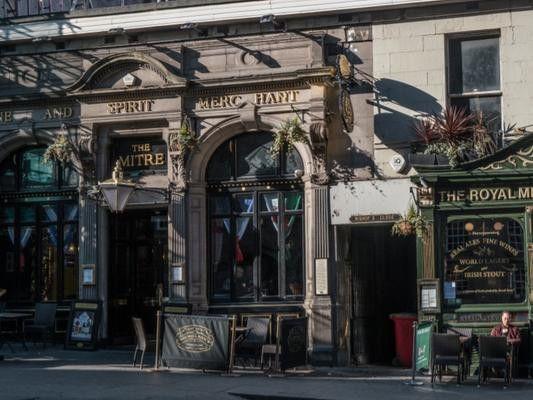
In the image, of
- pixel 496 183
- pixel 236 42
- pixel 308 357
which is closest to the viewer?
pixel 496 183

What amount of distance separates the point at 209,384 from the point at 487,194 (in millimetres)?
5950

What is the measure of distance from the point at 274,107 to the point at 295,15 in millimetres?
1867

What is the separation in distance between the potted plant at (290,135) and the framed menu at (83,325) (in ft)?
16.4

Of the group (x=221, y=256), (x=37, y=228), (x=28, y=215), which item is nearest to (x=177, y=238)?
(x=221, y=256)

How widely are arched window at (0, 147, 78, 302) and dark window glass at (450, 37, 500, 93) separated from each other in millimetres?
8246

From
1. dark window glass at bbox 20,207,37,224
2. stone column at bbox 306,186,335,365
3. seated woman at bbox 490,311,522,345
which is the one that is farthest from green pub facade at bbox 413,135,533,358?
dark window glass at bbox 20,207,37,224

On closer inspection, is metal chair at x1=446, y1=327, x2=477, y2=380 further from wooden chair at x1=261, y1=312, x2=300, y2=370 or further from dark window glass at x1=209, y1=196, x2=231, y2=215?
dark window glass at x1=209, y1=196, x2=231, y2=215

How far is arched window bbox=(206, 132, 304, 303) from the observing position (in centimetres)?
1908

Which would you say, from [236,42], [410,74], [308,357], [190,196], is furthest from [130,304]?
[410,74]

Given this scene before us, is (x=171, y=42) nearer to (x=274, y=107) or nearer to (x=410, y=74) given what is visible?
(x=274, y=107)

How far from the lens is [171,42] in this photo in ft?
64.8

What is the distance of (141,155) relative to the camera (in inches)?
794

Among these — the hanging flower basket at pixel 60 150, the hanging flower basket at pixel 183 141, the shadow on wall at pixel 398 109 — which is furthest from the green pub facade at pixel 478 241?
the hanging flower basket at pixel 60 150

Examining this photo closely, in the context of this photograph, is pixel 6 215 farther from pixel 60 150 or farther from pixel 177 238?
pixel 177 238
